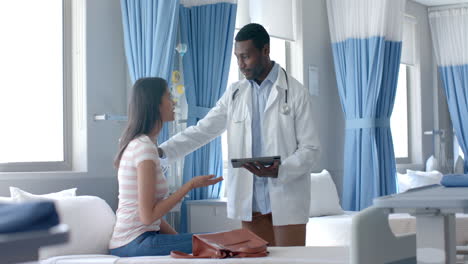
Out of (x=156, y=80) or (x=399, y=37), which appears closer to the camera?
(x=156, y=80)

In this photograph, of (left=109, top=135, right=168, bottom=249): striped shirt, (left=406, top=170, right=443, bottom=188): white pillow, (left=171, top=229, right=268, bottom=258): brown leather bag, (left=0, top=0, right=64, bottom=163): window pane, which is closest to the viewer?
(left=171, top=229, right=268, bottom=258): brown leather bag

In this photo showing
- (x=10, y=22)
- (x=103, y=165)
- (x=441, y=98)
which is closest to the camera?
(x=10, y=22)

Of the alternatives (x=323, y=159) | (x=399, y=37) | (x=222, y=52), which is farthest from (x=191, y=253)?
(x=399, y=37)

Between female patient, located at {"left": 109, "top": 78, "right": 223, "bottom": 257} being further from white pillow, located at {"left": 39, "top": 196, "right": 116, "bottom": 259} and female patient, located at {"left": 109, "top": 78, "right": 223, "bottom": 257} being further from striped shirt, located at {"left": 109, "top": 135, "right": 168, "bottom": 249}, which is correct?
white pillow, located at {"left": 39, "top": 196, "right": 116, "bottom": 259}

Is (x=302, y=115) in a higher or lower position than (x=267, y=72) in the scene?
Answer: lower

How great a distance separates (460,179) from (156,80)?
1.89 m

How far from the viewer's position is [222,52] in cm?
564

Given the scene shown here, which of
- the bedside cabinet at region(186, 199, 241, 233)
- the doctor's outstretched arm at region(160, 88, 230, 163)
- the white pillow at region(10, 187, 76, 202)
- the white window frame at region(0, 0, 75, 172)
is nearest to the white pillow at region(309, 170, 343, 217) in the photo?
the bedside cabinet at region(186, 199, 241, 233)

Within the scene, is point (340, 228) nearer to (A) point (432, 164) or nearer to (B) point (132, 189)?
(B) point (132, 189)

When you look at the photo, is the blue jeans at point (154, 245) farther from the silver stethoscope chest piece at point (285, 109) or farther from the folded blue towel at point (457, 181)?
the folded blue towel at point (457, 181)

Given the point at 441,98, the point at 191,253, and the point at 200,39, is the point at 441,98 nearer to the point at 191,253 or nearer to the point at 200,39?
the point at 200,39

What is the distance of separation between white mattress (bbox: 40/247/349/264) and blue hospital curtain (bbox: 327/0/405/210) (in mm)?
4004

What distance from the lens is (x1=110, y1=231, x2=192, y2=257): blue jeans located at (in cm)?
338

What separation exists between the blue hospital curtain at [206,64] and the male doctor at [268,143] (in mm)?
1787
